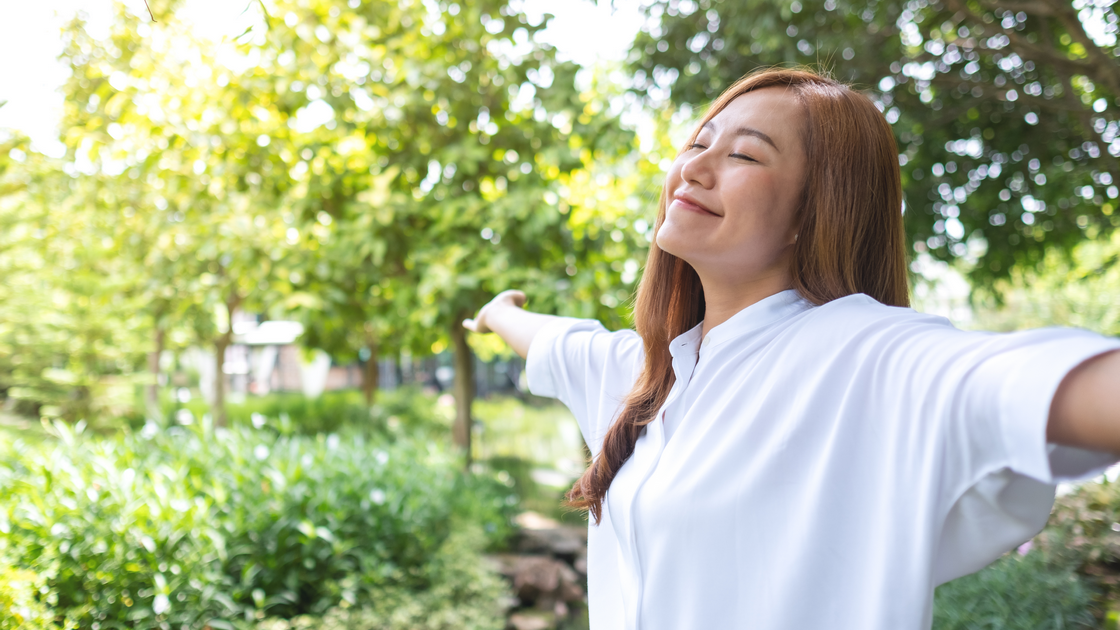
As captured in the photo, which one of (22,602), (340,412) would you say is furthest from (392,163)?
(340,412)

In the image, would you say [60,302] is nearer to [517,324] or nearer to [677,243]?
[517,324]

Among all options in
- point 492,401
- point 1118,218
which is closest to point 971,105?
point 1118,218

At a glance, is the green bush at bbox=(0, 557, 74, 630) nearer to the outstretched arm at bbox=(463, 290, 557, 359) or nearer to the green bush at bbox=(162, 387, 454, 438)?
the outstretched arm at bbox=(463, 290, 557, 359)

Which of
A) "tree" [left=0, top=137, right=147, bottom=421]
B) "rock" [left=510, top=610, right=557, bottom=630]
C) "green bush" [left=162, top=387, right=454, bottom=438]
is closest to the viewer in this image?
"rock" [left=510, top=610, right=557, bottom=630]

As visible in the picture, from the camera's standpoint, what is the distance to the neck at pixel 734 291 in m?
1.01

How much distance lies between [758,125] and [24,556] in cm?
293

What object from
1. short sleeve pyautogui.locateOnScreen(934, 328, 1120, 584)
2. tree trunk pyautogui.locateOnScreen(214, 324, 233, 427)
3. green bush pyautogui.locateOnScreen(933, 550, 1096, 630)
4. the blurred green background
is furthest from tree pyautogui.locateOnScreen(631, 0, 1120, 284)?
tree trunk pyautogui.locateOnScreen(214, 324, 233, 427)

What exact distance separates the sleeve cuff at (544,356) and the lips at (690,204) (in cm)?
52

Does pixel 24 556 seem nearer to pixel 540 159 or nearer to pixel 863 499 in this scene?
pixel 863 499

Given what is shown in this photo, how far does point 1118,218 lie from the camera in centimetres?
430

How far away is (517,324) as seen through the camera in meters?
1.63

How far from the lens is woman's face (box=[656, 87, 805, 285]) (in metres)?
0.94

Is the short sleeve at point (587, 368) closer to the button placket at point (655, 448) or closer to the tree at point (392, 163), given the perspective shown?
the button placket at point (655, 448)

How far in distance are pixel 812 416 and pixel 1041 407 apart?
0.92 ft
